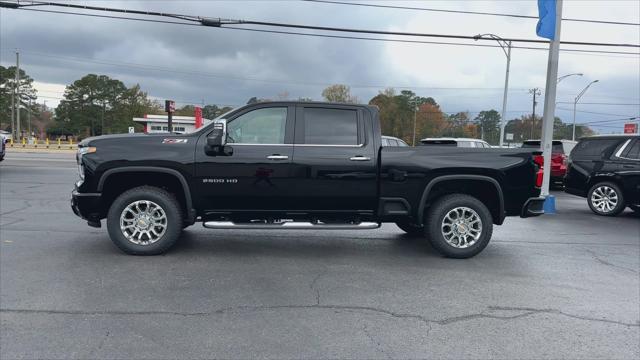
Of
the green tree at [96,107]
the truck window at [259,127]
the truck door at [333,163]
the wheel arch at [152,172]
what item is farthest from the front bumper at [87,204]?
the green tree at [96,107]

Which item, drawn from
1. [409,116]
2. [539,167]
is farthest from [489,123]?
[539,167]

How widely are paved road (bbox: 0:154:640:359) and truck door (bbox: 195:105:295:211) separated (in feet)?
2.48

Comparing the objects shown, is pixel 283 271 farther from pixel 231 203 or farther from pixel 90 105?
pixel 90 105

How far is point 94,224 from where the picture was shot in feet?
19.6

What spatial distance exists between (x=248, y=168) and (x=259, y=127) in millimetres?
565

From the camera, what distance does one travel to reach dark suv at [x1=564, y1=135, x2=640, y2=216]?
10.0 m

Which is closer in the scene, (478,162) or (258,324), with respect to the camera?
(258,324)

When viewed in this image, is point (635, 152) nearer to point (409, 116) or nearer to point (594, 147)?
point (594, 147)

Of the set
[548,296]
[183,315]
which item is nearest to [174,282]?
[183,315]

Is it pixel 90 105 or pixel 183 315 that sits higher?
pixel 90 105

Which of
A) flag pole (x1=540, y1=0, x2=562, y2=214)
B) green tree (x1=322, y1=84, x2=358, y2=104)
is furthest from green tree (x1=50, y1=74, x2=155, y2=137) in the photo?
flag pole (x1=540, y1=0, x2=562, y2=214)

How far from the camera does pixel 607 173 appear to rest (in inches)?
407

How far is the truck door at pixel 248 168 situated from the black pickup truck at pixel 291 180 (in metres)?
0.01

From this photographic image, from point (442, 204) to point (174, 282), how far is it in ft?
11.2
